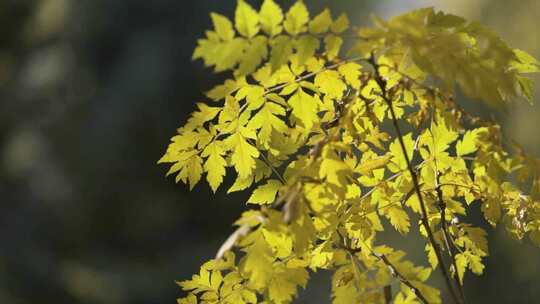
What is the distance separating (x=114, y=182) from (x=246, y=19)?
7.74 metres

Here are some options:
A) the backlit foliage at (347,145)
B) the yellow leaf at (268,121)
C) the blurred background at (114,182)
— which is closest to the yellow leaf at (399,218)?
the backlit foliage at (347,145)

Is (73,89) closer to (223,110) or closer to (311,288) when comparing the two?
(311,288)

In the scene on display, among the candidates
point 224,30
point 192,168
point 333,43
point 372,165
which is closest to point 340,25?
point 333,43

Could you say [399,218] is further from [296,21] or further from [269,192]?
[296,21]

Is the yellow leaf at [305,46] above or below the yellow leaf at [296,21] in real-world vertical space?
below

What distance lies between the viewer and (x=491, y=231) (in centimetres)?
755

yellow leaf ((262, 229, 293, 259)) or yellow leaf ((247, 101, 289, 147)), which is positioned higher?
yellow leaf ((247, 101, 289, 147))

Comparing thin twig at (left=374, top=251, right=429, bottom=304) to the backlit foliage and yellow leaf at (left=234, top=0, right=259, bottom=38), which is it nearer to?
the backlit foliage

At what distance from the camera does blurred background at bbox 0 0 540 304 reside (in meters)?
8.40

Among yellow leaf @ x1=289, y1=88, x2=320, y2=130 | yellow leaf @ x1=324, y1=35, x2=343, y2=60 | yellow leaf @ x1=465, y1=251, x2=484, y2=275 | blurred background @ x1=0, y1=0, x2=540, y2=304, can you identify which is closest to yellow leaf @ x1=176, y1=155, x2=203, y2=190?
yellow leaf @ x1=289, y1=88, x2=320, y2=130

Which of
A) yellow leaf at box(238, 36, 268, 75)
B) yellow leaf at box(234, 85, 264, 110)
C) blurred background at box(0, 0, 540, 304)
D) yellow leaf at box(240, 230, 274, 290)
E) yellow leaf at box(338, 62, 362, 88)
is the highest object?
blurred background at box(0, 0, 540, 304)

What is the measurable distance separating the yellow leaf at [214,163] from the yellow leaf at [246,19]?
0.33 m

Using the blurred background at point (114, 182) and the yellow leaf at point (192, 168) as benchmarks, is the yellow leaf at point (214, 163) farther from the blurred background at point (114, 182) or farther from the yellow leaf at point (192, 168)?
the blurred background at point (114, 182)

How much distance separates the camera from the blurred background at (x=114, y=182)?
840cm
